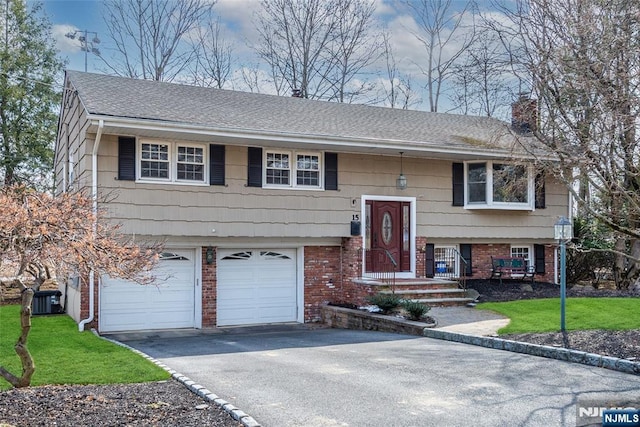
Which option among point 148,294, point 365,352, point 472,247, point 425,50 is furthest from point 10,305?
point 425,50

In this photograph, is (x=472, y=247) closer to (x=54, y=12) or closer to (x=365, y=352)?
(x=365, y=352)

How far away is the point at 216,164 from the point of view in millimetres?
14070

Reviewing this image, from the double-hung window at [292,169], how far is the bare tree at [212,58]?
16242mm

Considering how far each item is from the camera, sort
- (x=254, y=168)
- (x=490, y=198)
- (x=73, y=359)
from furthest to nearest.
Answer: (x=490, y=198) → (x=254, y=168) → (x=73, y=359)

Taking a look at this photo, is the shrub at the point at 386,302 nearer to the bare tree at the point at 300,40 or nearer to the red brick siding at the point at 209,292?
the red brick siding at the point at 209,292

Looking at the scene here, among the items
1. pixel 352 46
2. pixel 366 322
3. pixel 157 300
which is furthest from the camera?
pixel 352 46

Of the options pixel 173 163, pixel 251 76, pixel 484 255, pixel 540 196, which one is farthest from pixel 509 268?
pixel 251 76

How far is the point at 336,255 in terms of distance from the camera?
632 inches

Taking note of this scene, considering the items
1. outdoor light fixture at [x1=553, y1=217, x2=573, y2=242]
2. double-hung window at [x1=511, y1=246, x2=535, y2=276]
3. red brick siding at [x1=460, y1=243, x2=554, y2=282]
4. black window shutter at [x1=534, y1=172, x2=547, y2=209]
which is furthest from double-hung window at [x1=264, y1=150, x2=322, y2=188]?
double-hung window at [x1=511, y1=246, x2=535, y2=276]

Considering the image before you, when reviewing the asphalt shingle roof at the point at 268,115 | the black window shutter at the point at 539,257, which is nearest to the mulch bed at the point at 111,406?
the asphalt shingle roof at the point at 268,115

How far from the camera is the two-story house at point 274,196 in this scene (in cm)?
1333

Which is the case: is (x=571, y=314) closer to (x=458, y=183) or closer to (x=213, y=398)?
(x=458, y=183)

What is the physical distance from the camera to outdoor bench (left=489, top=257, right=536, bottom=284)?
17562 millimetres

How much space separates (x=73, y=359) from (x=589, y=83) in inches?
353
